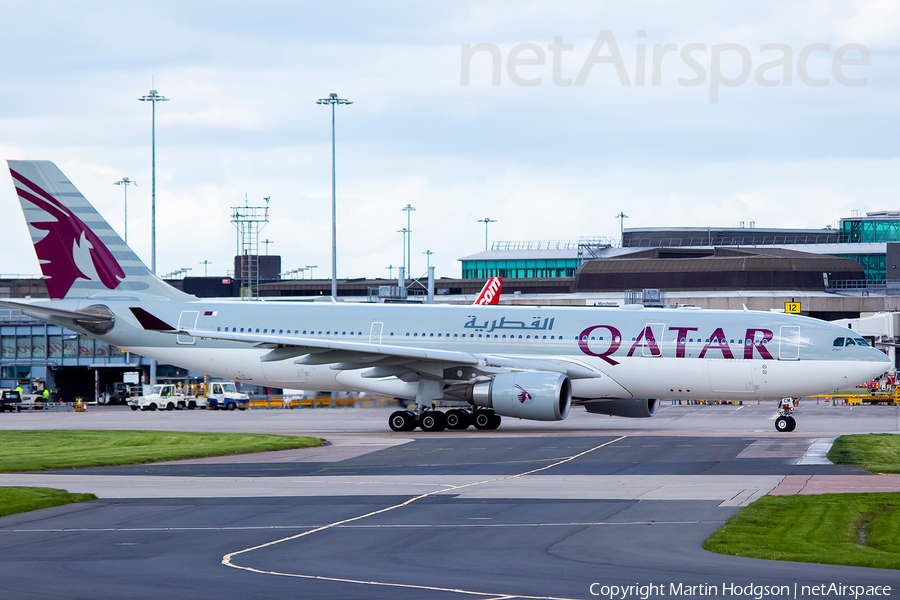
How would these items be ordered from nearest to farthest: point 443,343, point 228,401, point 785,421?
point 785,421 < point 443,343 < point 228,401

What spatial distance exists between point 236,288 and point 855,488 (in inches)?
4024

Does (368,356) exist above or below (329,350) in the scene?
below

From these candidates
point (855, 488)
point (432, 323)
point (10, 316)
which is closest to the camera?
point (855, 488)

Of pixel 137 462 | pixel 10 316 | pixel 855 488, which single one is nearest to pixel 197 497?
pixel 137 462

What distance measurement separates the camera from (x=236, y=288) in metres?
119

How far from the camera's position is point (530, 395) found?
36.0 meters

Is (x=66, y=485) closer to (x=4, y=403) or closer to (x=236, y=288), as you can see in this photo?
(x=4, y=403)

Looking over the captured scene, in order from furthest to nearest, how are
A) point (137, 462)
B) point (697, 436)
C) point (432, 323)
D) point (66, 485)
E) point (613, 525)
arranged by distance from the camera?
1. point (432, 323)
2. point (697, 436)
3. point (137, 462)
4. point (66, 485)
5. point (613, 525)

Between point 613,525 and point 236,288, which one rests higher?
point 236,288

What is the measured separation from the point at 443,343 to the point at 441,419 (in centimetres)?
269

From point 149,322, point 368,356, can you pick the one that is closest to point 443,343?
point 368,356

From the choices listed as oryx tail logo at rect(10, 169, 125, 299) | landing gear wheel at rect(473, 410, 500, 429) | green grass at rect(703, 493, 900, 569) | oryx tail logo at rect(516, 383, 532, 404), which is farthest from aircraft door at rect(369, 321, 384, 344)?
green grass at rect(703, 493, 900, 569)

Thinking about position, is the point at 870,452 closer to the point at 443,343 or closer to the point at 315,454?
the point at 315,454

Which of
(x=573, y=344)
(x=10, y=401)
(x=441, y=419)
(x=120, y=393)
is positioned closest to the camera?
(x=573, y=344)
